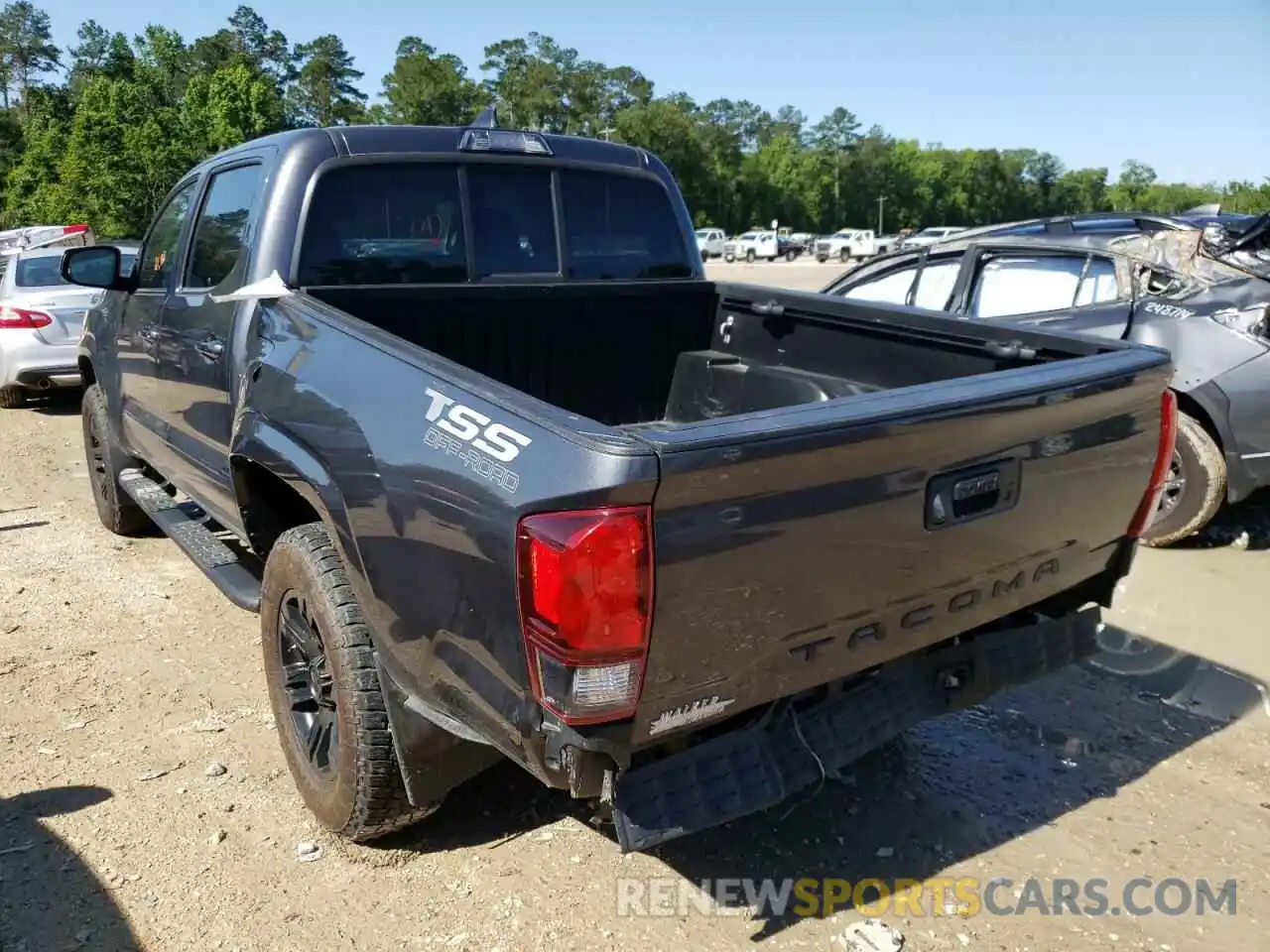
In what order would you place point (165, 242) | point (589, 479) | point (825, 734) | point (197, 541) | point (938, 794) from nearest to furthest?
1. point (589, 479)
2. point (825, 734)
3. point (938, 794)
4. point (197, 541)
5. point (165, 242)

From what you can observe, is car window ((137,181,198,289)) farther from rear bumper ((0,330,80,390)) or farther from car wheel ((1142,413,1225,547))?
rear bumper ((0,330,80,390))

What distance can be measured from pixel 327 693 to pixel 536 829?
2.52 feet

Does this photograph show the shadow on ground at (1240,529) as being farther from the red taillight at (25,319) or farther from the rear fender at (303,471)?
the red taillight at (25,319)

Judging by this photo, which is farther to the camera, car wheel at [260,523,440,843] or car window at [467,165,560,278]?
car window at [467,165,560,278]

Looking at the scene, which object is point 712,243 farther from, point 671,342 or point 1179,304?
point 671,342

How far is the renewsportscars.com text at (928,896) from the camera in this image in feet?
9.13

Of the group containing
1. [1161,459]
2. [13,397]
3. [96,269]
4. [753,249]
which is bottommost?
[753,249]

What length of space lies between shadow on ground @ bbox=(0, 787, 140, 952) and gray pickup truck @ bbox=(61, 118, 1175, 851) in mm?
605

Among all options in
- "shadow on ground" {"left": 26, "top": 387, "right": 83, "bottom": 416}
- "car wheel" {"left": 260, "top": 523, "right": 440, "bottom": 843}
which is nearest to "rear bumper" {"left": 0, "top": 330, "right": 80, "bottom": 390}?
"shadow on ground" {"left": 26, "top": 387, "right": 83, "bottom": 416}

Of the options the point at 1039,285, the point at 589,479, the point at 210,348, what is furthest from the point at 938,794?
Answer: the point at 1039,285

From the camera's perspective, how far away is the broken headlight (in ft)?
17.0

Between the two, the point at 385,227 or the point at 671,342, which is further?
the point at 671,342

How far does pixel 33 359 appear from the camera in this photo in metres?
9.26

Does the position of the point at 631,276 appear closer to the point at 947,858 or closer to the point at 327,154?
the point at 327,154
